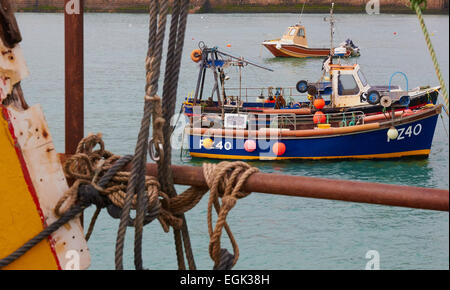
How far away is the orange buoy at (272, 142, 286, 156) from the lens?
2062 cm

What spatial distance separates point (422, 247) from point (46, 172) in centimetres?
1422

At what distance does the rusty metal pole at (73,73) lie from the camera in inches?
117

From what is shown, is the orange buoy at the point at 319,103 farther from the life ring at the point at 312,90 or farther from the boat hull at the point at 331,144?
the boat hull at the point at 331,144

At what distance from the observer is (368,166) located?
22.0 meters

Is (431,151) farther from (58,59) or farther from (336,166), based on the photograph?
(58,59)

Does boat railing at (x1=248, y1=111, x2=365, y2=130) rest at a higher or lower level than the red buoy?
higher

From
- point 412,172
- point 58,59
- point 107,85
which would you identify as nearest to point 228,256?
point 412,172

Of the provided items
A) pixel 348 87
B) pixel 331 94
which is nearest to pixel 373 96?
pixel 348 87

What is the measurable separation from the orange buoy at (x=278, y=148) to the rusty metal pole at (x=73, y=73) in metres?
17.7

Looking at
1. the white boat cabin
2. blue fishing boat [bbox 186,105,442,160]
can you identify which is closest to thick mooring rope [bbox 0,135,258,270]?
blue fishing boat [bbox 186,105,442,160]

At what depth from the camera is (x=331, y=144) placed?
68.3 ft

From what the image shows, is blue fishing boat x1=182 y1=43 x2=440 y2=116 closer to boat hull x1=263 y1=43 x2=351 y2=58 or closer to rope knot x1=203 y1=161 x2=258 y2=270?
rope knot x1=203 y1=161 x2=258 y2=270

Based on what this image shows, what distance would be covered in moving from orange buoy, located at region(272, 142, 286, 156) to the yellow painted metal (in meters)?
18.3

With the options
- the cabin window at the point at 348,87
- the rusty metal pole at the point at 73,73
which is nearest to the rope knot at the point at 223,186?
the rusty metal pole at the point at 73,73
